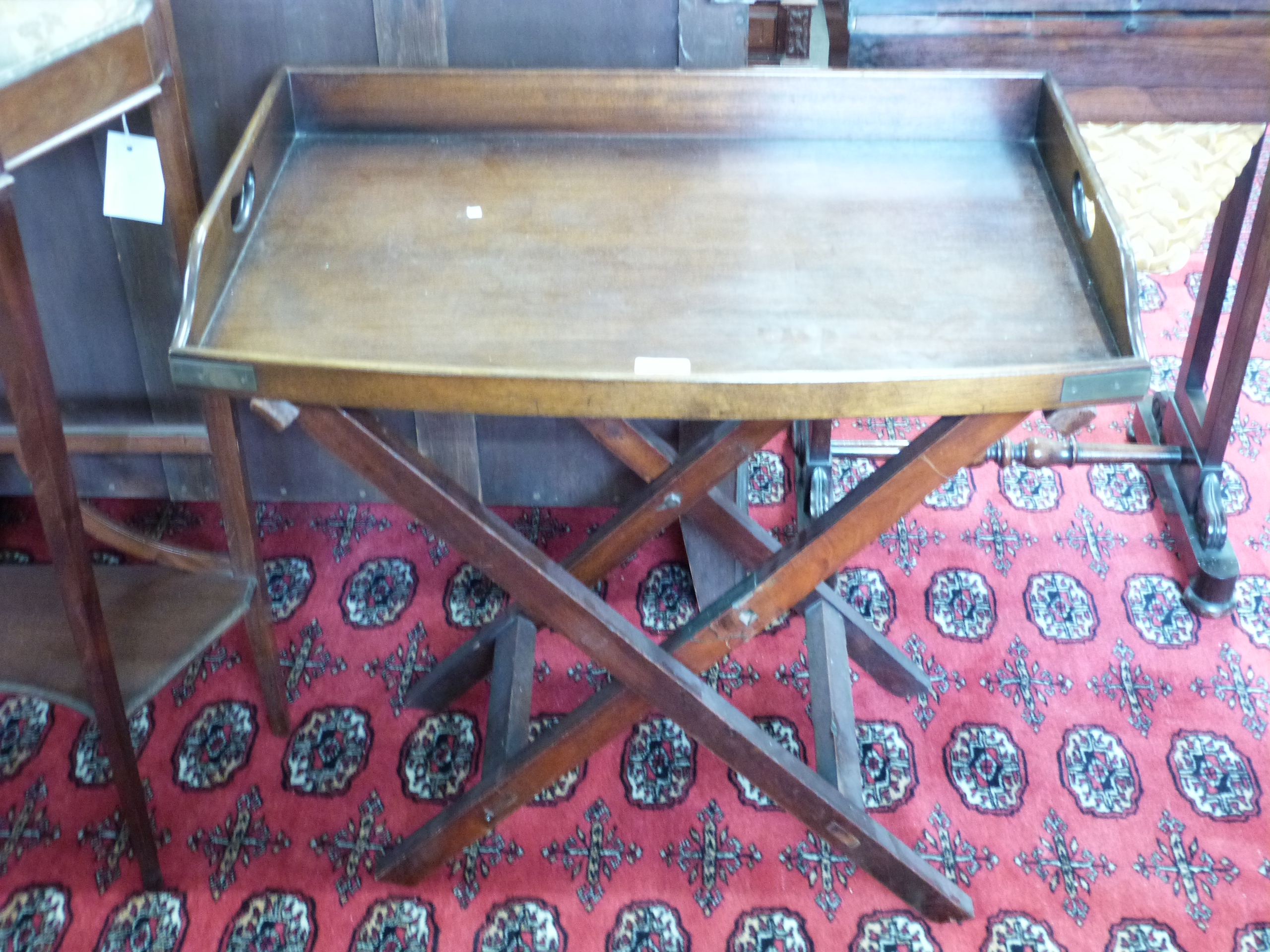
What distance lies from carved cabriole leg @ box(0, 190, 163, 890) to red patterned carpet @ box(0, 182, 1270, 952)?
18cm

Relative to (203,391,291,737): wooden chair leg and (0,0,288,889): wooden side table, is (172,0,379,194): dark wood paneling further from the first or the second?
(203,391,291,737): wooden chair leg

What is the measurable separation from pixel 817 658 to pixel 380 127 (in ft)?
3.23

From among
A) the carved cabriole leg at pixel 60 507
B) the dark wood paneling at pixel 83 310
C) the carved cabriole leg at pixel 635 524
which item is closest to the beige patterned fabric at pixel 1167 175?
the carved cabriole leg at pixel 635 524

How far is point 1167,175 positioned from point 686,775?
1162mm

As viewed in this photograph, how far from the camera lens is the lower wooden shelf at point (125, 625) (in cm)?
158

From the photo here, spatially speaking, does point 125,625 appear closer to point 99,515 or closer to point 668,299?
point 99,515

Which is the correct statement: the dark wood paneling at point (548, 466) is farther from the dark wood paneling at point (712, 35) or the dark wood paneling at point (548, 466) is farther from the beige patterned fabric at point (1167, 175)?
the beige patterned fabric at point (1167, 175)

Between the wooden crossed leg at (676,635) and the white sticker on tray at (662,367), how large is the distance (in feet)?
0.91

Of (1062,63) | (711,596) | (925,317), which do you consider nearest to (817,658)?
→ (711,596)

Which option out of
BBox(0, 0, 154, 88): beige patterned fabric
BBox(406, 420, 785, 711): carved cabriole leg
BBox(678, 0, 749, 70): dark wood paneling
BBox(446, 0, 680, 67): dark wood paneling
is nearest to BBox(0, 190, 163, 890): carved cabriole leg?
BBox(0, 0, 154, 88): beige patterned fabric

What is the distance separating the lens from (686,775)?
1.85 metres

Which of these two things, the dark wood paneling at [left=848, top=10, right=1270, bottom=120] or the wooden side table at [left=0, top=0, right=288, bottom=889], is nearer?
the wooden side table at [left=0, top=0, right=288, bottom=889]

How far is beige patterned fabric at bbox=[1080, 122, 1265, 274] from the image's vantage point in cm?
180

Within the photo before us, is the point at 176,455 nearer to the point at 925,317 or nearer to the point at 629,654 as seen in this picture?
the point at 629,654
